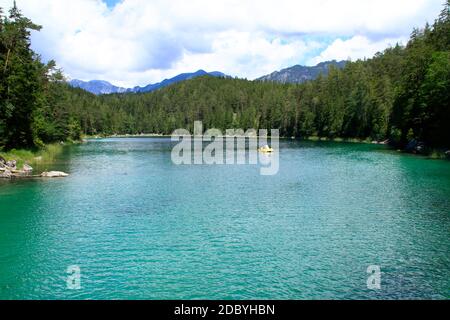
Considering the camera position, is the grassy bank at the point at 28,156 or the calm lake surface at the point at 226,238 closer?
the calm lake surface at the point at 226,238

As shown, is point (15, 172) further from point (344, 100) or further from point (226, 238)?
Result: point (344, 100)

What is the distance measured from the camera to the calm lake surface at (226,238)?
19.1 m

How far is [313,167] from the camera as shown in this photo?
64875 millimetres

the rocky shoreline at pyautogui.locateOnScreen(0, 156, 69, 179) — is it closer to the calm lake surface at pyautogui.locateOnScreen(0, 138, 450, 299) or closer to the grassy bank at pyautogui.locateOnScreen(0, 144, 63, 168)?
the grassy bank at pyautogui.locateOnScreen(0, 144, 63, 168)

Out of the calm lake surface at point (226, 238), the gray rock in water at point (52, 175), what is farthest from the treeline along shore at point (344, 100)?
the calm lake surface at point (226, 238)

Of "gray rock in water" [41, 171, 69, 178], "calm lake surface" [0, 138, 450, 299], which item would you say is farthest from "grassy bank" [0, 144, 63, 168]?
"calm lake surface" [0, 138, 450, 299]

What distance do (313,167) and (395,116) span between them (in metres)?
46.9

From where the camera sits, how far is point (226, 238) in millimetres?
26719

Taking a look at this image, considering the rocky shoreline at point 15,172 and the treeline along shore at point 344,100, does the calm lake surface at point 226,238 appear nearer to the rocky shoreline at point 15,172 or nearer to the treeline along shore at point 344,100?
the rocky shoreline at point 15,172

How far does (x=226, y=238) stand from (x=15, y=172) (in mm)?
39324

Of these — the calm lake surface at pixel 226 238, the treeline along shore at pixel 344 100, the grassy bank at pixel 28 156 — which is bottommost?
the calm lake surface at pixel 226 238

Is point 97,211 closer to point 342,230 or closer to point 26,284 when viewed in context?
point 26,284

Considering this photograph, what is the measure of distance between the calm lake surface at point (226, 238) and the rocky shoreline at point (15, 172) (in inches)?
182

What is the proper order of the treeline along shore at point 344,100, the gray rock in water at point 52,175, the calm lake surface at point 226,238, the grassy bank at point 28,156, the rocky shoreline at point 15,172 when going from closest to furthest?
the calm lake surface at point 226,238 < the rocky shoreline at point 15,172 < the gray rock in water at point 52,175 < the grassy bank at point 28,156 < the treeline along shore at point 344,100
